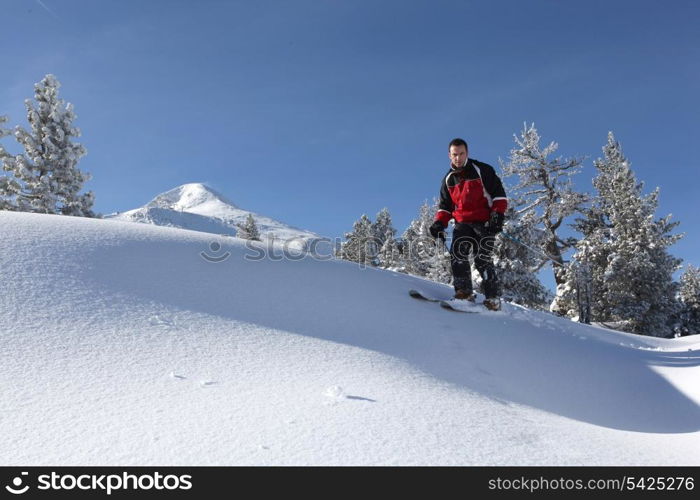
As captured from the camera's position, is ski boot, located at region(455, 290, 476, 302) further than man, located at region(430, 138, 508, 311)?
Yes

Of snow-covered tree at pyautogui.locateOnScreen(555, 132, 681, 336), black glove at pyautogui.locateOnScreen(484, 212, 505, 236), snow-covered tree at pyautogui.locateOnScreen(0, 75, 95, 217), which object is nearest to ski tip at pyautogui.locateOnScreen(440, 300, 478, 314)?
black glove at pyautogui.locateOnScreen(484, 212, 505, 236)

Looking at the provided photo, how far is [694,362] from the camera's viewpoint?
502 cm

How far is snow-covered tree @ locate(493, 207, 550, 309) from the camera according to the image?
20.7 metres

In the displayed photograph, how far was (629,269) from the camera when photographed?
70.9 feet

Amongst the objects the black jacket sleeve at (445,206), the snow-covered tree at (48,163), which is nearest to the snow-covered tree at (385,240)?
the snow-covered tree at (48,163)

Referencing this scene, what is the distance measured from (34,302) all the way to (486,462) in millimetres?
3294

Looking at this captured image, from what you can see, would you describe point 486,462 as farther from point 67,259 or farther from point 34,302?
point 67,259

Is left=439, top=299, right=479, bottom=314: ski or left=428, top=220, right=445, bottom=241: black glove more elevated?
left=428, top=220, right=445, bottom=241: black glove

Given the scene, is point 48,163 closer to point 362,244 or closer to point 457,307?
point 457,307

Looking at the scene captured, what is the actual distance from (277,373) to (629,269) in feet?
80.3

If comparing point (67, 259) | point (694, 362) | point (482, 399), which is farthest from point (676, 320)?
point (67, 259)

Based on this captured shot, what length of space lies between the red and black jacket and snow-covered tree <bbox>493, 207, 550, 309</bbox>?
16.0m

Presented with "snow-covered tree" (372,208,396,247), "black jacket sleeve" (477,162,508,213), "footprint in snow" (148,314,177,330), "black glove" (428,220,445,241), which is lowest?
"footprint in snow" (148,314,177,330)

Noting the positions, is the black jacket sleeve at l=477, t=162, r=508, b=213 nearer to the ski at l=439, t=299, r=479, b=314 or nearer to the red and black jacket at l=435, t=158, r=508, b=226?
the red and black jacket at l=435, t=158, r=508, b=226
